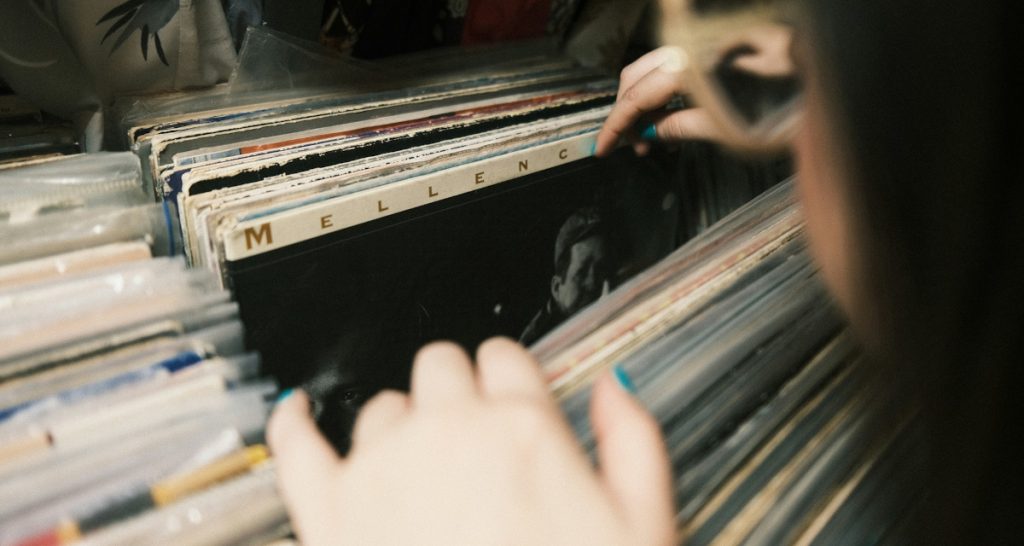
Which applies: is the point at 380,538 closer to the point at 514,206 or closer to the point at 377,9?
the point at 514,206

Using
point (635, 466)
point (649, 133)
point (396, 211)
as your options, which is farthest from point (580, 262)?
point (635, 466)

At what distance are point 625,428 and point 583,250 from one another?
1.71 ft

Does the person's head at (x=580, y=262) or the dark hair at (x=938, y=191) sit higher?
the dark hair at (x=938, y=191)

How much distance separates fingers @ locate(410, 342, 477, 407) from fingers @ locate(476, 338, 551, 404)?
0.01 metres

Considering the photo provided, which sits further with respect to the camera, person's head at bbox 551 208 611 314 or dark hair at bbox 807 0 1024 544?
person's head at bbox 551 208 611 314

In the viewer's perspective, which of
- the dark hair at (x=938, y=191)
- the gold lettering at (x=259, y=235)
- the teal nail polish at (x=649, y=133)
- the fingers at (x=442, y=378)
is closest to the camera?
the dark hair at (x=938, y=191)

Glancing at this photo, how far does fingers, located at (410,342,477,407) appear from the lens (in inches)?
15.0

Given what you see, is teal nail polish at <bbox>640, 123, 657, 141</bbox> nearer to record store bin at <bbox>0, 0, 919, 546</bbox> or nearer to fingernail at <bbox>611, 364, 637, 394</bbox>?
record store bin at <bbox>0, 0, 919, 546</bbox>

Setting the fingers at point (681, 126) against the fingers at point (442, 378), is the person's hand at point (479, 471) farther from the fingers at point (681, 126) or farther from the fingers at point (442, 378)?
the fingers at point (681, 126)

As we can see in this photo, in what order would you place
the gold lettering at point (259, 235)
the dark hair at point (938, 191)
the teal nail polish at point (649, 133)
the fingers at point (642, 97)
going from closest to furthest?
the dark hair at point (938, 191)
the gold lettering at point (259, 235)
the fingers at point (642, 97)
the teal nail polish at point (649, 133)

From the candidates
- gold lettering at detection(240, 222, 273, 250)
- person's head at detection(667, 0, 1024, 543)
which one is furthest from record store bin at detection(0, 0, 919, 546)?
person's head at detection(667, 0, 1024, 543)

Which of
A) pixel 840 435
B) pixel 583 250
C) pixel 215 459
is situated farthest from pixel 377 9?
pixel 840 435

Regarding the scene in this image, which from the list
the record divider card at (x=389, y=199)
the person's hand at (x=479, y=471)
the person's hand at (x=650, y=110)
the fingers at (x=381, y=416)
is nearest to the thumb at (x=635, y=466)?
the person's hand at (x=479, y=471)

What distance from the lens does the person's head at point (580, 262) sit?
855mm
